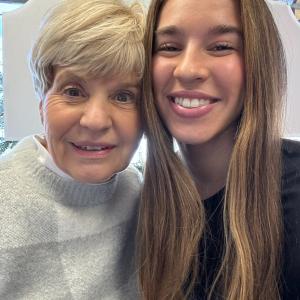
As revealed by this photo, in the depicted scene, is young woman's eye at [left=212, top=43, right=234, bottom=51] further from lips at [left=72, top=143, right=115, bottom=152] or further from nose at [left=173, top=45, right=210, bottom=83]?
lips at [left=72, top=143, right=115, bottom=152]

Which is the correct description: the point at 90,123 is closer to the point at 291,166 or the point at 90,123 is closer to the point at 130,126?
the point at 130,126

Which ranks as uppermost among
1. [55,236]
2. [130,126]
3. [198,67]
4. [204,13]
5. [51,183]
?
[204,13]

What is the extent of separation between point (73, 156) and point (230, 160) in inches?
15.8

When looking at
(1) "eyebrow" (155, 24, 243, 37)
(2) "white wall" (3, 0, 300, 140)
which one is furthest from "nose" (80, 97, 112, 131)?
(2) "white wall" (3, 0, 300, 140)

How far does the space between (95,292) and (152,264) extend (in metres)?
0.16

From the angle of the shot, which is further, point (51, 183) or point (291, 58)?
point (291, 58)

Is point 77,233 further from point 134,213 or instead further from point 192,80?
point 192,80

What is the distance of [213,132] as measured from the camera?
110 cm

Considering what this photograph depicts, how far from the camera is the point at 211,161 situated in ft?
4.09

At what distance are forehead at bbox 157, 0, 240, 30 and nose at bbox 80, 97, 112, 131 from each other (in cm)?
29

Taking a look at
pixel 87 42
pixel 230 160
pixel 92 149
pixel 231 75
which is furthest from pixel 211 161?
pixel 87 42

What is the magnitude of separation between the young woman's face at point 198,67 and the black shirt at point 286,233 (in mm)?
189

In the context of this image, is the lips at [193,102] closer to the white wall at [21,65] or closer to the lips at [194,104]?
the lips at [194,104]

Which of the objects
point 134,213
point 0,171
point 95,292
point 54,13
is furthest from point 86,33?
point 95,292
